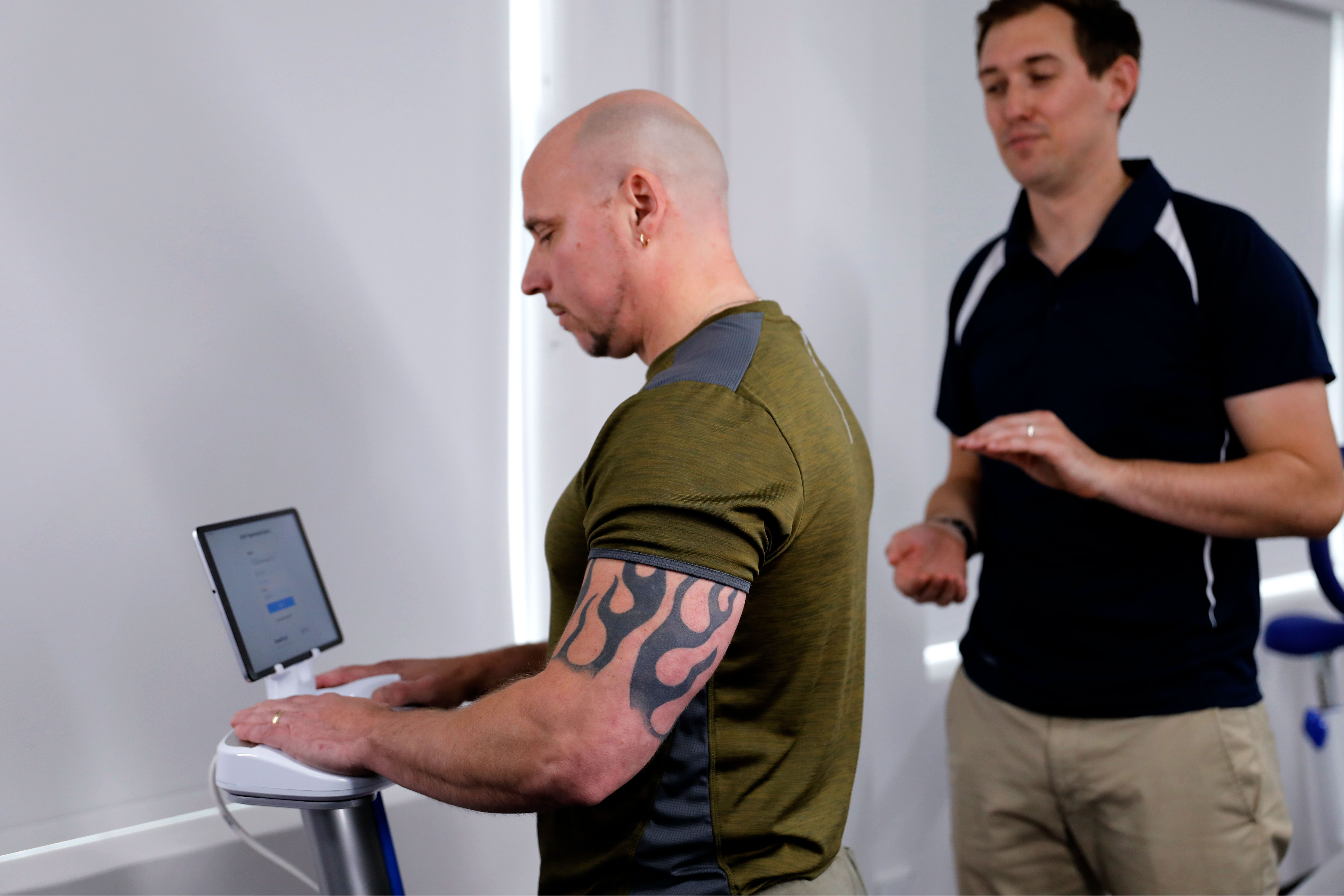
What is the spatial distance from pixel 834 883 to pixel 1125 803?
0.70 metres

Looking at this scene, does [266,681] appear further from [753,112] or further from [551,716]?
[753,112]

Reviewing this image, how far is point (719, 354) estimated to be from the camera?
94cm

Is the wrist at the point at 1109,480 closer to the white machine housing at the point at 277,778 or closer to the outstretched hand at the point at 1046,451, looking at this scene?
the outstretched hand at the point at 1046,451

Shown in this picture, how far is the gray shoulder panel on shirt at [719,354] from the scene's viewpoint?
2.94 ft

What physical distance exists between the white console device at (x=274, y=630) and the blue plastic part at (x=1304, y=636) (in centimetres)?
221

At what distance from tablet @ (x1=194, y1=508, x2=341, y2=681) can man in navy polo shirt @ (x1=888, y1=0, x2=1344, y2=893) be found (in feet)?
2.90

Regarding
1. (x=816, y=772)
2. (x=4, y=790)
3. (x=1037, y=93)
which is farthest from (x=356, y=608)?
(x=1037, y=93)

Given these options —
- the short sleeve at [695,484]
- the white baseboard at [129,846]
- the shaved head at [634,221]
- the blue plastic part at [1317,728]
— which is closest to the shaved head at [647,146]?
the shaved head at [634,221]

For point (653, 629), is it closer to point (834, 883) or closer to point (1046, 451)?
point (834, 883)

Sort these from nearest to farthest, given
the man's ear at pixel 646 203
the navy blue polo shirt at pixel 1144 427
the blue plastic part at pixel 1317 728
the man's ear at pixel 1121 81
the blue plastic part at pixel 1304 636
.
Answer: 1. the man's ear at pixel 646 203
2. the navy blue polo shirt at pixel 1144 427
3. the man's ear at pixel 1121 81
4. the blue plastic part at pixel 1304 636
5. the blue plastic part at pixel 1317 728

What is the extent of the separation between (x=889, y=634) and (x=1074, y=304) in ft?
3.06

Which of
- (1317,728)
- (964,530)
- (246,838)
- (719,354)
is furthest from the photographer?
(1317,728)

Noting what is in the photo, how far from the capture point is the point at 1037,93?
1.58 m

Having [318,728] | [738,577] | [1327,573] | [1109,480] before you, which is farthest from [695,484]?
[1327,573]
